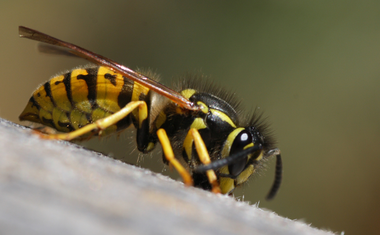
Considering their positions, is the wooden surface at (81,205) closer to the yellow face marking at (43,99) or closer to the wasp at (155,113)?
the wasp at (155,113)

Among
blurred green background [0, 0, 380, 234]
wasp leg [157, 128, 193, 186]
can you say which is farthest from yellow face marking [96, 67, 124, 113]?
blurred green background [0, 0, 380, 234]

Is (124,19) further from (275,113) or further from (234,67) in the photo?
(275,113)

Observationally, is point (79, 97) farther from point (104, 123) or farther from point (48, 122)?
point (104, 123)

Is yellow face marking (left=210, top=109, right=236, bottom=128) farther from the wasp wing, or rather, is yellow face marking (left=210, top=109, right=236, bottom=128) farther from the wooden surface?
the wooden surface

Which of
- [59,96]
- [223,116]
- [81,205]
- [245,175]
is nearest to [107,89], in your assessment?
[59,96]

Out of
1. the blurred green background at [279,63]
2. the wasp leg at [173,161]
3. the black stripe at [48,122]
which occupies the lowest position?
the wasp leg at [173,161]

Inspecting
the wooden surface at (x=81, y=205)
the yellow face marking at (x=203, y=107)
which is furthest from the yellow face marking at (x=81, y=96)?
the wooden surface at (x=81, y=205)
